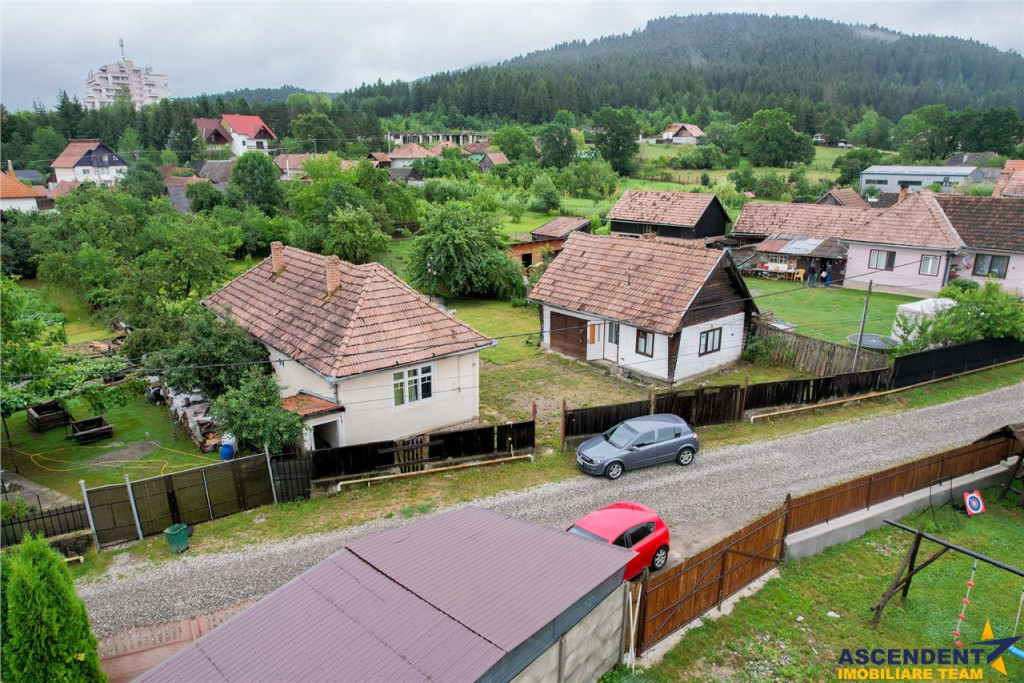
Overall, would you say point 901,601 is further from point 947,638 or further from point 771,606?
point 771,606

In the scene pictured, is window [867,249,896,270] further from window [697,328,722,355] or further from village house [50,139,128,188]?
village house [50,139,128,188]

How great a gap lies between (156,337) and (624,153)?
91862mm

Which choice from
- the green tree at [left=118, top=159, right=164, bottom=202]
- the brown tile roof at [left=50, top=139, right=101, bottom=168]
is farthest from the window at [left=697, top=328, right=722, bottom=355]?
the brown tile roof at [left=50, top=139, right=101, bottom=168]

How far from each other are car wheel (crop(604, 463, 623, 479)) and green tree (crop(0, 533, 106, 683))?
1321 cm

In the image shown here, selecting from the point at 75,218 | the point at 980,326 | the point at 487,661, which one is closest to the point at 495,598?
the point at 487,661

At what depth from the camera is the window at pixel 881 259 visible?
37.9 metres

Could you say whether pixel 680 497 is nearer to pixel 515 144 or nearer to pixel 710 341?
pixel 710 341

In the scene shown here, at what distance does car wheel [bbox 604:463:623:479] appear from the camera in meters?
18.7

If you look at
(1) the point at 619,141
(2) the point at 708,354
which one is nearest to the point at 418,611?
(2) the point at 708,354

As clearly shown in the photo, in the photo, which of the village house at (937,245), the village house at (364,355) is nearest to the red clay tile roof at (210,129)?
the village house at (364,355)

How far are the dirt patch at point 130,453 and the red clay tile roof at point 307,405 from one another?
17.6 feet

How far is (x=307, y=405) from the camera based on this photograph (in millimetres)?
19750

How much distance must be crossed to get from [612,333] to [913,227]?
74.2 ft

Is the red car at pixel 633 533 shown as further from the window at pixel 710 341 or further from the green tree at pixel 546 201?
the green tree at pixel 546 201
